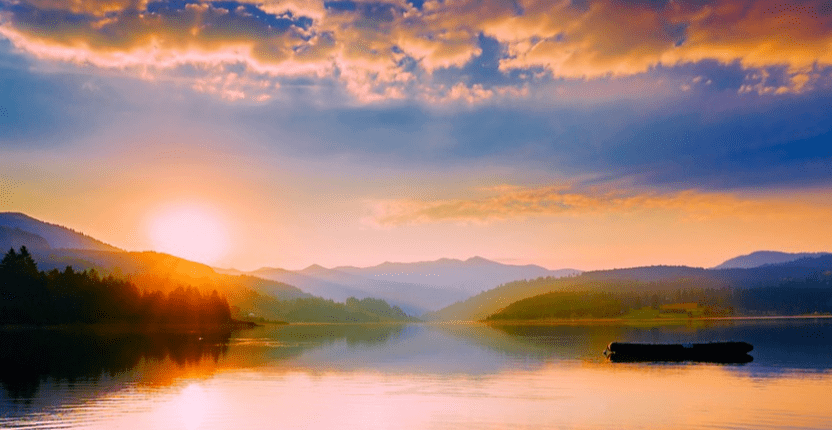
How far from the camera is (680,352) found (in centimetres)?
14725

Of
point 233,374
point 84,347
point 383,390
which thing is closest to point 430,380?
point 383,390

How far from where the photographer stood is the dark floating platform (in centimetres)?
14275

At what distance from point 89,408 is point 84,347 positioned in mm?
107926

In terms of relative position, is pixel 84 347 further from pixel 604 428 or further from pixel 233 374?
pixel 604 428

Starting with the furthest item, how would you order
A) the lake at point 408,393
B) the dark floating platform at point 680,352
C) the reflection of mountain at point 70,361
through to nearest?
the dark floating platform at point 680,352 < the reflection of mountain at point 70,361 < the lake at point 408,393

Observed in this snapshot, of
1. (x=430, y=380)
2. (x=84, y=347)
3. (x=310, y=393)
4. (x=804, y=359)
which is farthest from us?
(x=84, y=347)

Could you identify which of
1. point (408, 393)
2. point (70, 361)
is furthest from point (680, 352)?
point (70, 361)

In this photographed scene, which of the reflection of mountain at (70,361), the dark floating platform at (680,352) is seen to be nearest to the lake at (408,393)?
the reflection of mountain at (70,361)

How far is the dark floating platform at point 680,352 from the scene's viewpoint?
14275 cm

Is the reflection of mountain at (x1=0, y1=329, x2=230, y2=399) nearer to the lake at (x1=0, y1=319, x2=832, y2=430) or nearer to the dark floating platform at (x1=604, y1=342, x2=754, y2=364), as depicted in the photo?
the lake at (x1=0, y1=319, x2=832, y2=430)

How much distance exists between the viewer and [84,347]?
541 feet

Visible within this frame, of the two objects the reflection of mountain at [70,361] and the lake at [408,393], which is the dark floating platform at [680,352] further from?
the reflection of mountain at [70,361]

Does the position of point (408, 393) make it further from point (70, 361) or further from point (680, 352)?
point (680, 352)

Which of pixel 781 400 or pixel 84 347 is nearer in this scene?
pixel 781 400
